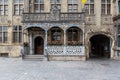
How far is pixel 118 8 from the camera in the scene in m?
22.6

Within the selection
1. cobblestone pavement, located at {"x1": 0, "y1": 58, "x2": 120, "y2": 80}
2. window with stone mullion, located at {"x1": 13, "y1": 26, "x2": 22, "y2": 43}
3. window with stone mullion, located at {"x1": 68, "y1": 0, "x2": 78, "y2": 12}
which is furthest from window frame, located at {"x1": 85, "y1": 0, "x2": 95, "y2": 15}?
cobblestone pavement, located at {"x1": 0, "y1": 58, "x2": 120, "y2": 80}

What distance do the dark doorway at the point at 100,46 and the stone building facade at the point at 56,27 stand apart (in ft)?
0.44

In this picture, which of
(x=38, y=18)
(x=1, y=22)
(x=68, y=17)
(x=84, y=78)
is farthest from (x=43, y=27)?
(x=84, y=78)

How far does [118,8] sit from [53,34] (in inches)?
316

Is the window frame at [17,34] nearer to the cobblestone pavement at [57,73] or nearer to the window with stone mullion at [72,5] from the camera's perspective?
the window with stone mullion at [72,5]

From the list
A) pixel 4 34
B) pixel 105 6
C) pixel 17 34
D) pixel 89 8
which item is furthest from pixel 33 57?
pixel 105 6

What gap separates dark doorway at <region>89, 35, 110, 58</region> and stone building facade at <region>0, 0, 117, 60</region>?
0.44 feet

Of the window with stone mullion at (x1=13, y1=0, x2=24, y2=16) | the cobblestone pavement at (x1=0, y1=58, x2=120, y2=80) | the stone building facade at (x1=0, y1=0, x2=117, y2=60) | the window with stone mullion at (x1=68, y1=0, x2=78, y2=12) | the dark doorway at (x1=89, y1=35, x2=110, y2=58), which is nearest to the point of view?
the cobblestone pavement at (x1=0, y1=58, x2=120, y2=80)

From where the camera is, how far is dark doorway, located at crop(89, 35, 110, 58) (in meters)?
25.8

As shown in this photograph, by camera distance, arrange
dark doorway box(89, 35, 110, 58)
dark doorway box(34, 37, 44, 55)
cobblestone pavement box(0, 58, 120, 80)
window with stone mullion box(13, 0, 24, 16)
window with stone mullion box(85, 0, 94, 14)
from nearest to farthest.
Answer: cobblestone pavement box(0, 58, 120, 80), window with stone mullion box(85, 0, 94, 14), dark doorway box(34, 37, 44, 55), window with stone mullion box(13, 0, 24, 16), dark doorway box(89, 35, 110, 58)

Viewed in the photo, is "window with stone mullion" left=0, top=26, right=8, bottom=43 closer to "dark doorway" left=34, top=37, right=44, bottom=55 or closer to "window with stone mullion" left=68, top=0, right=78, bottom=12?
"dark doorway" left=34, top=37, right=44, bottom=55

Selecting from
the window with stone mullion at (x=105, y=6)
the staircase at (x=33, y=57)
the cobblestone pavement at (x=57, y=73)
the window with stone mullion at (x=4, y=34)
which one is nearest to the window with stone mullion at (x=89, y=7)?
the window with stone mullion at (x=105, y=6)

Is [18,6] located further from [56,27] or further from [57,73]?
[57,73]

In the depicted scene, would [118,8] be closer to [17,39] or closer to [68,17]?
[68,17]
